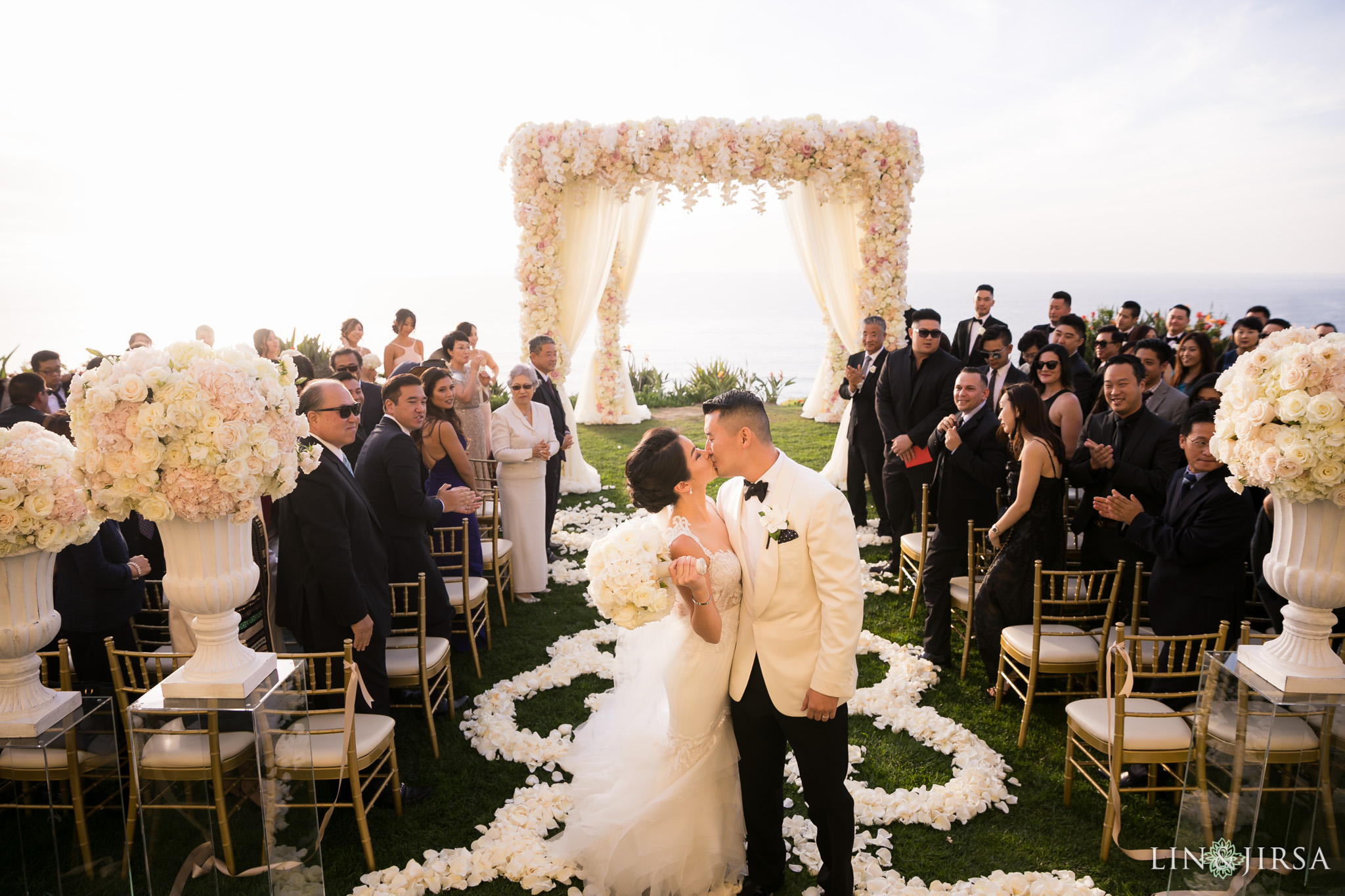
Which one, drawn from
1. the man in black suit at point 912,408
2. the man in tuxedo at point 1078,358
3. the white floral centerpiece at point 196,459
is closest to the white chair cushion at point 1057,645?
the man in black suit at point 912,408

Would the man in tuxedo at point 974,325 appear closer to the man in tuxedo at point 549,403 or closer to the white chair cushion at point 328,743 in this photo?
the man in tuxedo at point 549,403

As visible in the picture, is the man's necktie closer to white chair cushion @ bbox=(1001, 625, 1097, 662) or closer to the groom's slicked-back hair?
white chair cushion @ bbox=(1001, 625, 1097, 662)

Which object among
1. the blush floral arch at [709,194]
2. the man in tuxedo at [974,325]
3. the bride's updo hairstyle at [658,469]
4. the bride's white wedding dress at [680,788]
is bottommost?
the bride's white wedding dress at [680,788]

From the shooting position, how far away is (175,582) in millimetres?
2449

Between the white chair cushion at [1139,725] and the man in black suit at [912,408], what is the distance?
2980 mm

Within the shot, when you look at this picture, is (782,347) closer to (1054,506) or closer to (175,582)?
(1054,506)

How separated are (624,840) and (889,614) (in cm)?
361

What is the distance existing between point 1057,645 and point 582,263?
24.3 ft

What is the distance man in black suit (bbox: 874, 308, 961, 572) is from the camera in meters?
6.67

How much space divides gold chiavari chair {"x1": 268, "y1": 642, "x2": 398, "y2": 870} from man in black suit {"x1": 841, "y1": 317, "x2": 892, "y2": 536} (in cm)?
503

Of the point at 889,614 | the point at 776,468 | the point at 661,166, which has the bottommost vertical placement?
the point at 889,614

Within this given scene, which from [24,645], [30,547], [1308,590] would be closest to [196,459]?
[30,547]

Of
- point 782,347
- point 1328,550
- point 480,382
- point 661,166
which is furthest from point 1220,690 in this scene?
point 782,347

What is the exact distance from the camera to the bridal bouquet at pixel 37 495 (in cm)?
256
